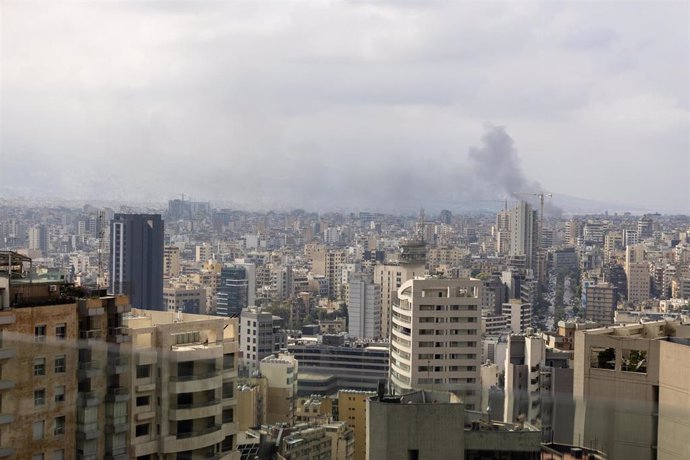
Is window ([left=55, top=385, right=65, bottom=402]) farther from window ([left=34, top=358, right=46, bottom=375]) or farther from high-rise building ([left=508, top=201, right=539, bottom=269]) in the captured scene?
high-rise building ([left=508, top=201, right=539, bottom=269])

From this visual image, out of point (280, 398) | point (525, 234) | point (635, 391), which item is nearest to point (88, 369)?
point (280, 398)

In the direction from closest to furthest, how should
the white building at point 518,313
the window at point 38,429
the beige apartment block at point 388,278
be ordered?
1. the window at point 38,429
2. the beige apartment block at point 388,278
3. the white building at point 518,313

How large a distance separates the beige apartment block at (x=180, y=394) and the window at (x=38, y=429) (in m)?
0.19

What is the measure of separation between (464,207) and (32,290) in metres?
18.2

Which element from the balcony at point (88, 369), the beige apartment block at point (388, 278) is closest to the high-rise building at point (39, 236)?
the beige apartment block at point (388, 278)

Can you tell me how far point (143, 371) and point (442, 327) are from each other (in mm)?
5354

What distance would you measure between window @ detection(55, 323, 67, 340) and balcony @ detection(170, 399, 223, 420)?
0.28 m

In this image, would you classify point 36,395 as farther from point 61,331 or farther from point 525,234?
point 525,234

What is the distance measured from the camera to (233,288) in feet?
60.1

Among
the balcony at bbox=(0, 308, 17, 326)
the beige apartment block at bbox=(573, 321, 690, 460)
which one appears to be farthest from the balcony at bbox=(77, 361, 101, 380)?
the beige apartment block at bbox=(573, 321, 690, 460)

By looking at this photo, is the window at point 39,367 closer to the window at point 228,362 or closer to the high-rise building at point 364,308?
the window at point 228,362

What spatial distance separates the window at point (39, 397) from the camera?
2014 mm

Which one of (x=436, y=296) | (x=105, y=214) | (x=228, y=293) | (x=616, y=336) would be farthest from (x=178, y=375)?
(x=228, y=293)

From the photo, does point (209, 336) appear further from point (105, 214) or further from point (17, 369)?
point (105, 214)
